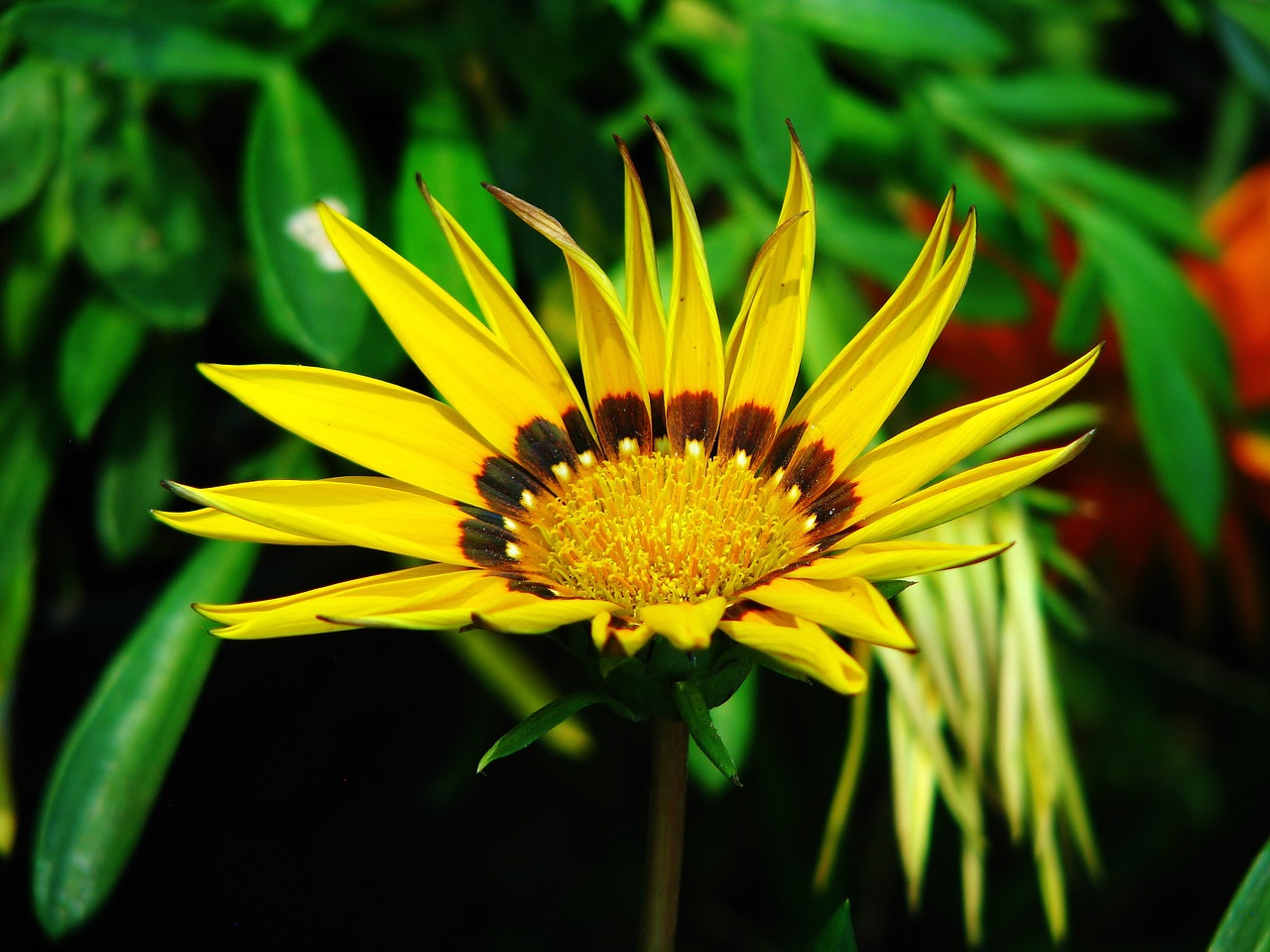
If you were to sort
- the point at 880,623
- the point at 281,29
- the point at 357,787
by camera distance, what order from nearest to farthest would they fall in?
1. the point at 880,623
2. the point at 281,29
3. the point at 357,787

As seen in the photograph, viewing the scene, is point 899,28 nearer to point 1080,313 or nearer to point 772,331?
point 1080,313

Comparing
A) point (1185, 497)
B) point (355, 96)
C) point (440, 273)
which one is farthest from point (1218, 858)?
point (355, 96)

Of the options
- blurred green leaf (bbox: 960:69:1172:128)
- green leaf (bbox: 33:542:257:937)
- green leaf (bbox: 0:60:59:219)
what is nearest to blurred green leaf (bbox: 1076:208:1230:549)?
blurred green leaf (bbox: 960:69:1172:128)

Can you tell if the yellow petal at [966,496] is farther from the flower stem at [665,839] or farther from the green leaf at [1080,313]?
the green leaf at [1080,313]

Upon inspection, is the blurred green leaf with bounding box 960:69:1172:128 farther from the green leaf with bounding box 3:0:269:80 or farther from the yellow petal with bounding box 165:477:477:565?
the yellow petal with bounding box 165:477:477:565

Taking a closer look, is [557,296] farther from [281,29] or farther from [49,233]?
[49,233]

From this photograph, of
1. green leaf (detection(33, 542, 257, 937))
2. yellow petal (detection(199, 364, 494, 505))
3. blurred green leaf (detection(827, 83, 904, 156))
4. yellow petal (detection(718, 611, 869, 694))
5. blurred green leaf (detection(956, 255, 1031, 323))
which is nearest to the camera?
yellow petal (detection(718, 611, 869, 694))
